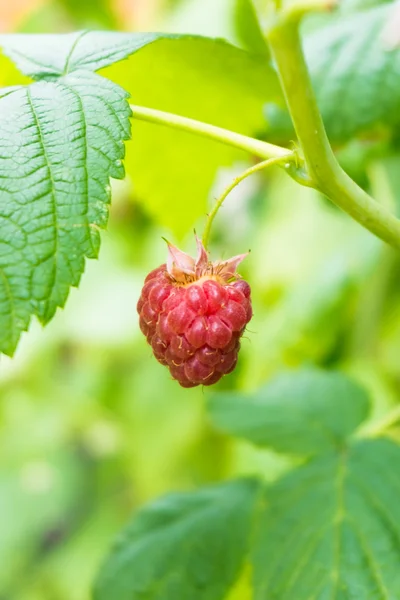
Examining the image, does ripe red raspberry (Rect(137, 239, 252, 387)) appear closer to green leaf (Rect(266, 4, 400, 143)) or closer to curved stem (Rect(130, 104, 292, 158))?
curved stem (Rect(130, 104, 292, 158))

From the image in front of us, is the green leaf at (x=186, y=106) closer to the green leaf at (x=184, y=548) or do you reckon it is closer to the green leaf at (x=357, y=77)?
the green leaf at (x=357, y=77)

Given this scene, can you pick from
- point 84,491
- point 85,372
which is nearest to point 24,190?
point 85,372

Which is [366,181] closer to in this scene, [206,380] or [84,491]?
[206,380]

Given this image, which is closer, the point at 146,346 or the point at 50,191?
the point at 50,191

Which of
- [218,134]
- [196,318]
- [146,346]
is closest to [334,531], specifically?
[196,318]

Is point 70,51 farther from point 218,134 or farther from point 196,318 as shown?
point 196,318

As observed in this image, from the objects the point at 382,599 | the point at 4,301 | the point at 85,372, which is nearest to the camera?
the point at 4,301
